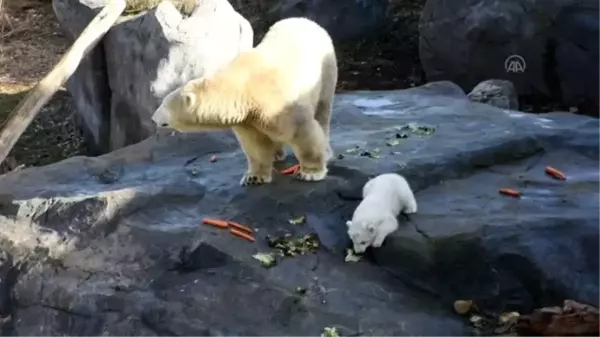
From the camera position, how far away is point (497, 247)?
157 inches

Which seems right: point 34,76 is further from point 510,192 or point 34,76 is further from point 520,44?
point 510,192

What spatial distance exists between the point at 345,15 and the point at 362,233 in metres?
7.16

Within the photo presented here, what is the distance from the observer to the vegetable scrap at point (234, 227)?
4203mm

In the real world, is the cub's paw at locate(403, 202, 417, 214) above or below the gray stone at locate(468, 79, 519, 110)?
above

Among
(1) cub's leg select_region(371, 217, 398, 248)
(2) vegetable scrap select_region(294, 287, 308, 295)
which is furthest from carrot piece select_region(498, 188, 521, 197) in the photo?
(2) vegetable scrap select_region(294, 287, 308, 295)

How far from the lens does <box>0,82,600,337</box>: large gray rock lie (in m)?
3.76

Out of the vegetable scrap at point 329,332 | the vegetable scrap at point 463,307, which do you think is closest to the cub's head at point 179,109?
the vegetable scrap at point 329,332

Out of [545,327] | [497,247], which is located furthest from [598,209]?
[545,327]

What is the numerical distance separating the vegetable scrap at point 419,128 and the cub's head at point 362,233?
165 cm

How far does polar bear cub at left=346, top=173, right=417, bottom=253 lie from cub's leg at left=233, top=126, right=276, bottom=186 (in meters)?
0.61

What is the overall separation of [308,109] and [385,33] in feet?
21.6

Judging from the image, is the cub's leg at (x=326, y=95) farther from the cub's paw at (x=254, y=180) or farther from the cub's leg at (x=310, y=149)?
the cub's paw at (x=254, y=180)

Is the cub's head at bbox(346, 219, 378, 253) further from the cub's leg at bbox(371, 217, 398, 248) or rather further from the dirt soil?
the dirt soil

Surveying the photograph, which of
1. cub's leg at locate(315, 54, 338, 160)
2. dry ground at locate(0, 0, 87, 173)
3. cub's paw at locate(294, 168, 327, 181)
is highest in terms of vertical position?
cub's leg at locate(315, 54, 338, 160)
